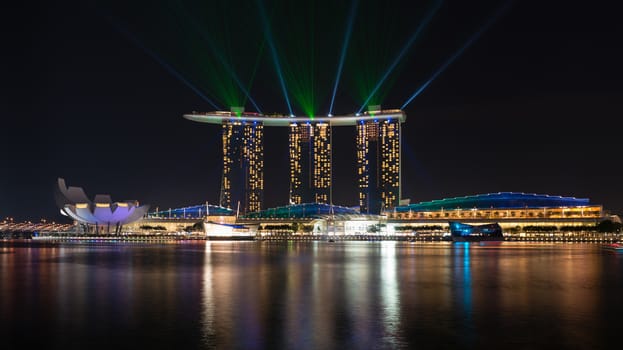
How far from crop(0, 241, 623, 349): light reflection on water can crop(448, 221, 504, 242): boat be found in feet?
202

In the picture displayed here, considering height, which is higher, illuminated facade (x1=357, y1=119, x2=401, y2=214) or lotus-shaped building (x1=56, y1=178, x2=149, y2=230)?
illuminated facade (x1=357, y1=119, x2=401, y2=214)

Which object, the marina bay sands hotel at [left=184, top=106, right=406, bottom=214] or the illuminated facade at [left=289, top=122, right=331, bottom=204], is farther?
the illuminated facade at [left=289, top=122, right=331, bottom=204]

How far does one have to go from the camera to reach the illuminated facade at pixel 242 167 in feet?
547

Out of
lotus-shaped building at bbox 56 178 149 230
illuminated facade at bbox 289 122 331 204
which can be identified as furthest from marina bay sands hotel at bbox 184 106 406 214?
lotus-shaped building at bbox 56 178 149 230

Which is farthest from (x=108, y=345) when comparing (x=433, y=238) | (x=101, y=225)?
(x=101, y=225)

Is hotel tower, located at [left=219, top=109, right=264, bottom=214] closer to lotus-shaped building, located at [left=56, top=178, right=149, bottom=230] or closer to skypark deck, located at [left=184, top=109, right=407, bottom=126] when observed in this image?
skypark deck, located at [left=184, top=109, right=407, bottom=126]

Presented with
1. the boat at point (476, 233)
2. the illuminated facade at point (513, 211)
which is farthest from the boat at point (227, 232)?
the illuminated facade at point (513, 211)

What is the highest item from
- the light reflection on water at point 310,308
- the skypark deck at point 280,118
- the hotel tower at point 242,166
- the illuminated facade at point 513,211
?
the skypark deck at point 280,118

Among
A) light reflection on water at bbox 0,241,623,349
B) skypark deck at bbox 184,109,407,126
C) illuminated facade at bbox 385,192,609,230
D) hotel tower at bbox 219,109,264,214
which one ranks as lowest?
light reflection on water at bbox 0,241,623,349

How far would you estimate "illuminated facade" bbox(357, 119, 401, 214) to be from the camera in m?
159

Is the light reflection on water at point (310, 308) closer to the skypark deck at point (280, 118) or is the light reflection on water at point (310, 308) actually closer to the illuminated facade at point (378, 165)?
the illuminated facade at point (378, 165)

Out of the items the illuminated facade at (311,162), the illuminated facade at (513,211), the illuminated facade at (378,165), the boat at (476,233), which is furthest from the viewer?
the illuminated facade at (311,162)

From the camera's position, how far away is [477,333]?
15602mm

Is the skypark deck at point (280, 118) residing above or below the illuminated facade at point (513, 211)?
above
